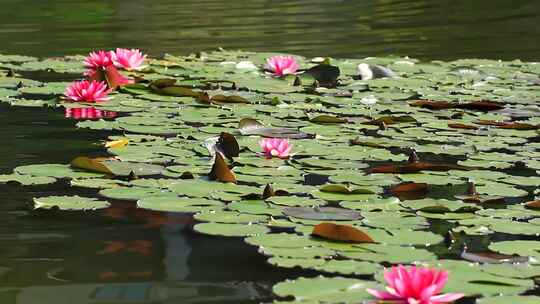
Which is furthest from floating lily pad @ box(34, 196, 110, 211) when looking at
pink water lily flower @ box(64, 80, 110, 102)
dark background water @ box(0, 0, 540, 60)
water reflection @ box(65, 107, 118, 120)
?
dark background water @ box(0, 0, 540, 60)

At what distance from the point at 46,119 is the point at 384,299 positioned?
2242mm

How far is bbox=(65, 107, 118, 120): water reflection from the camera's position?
361 centimetres

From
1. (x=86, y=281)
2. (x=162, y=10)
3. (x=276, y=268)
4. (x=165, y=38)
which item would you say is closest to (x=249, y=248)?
(x=276, y=268)

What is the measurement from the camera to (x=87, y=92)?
3.82m

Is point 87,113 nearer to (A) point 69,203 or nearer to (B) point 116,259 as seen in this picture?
(A) point 69,203

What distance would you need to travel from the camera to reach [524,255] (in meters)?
1.95

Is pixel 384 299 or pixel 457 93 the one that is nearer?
pixel 384 299

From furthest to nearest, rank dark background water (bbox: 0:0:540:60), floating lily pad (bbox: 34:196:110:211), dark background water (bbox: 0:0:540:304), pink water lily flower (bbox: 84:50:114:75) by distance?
dark background water (bbox: 0:0:540:60) → pink water lily flower (bbox: 84:50:114:75) → floating lily pad (bbox: 34:196:110:211) → dark background water (bbox: 0:0:540:304)

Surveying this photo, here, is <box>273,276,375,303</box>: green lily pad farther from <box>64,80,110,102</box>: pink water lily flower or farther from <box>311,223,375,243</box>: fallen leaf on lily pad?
<box>64,80,110,102</box>: pink water lily flower

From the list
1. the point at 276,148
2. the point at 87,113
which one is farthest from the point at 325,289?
the point at 87,113

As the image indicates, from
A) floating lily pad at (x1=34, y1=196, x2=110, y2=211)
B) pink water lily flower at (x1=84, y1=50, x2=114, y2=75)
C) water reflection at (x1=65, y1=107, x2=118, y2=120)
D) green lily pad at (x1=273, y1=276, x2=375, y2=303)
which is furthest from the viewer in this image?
pink water lily flower at (x1=84, y1=50, x2=114, y2=75)

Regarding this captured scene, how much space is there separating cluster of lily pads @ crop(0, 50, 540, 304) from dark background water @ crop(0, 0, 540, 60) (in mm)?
1842

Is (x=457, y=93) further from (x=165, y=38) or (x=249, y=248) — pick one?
(x=165, y=38)

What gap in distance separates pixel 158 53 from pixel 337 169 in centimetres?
372
